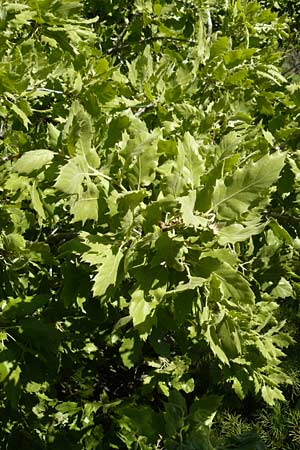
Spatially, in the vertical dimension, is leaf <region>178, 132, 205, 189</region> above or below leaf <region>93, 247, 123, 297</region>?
above

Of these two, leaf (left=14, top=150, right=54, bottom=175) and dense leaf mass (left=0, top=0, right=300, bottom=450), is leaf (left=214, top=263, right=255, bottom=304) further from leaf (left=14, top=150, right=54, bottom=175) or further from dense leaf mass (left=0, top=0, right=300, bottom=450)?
leaf (left=14, top=150, right=54, bottom=175)

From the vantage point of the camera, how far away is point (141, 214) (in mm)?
1408

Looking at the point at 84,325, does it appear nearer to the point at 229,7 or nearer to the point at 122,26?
the point at 229,7

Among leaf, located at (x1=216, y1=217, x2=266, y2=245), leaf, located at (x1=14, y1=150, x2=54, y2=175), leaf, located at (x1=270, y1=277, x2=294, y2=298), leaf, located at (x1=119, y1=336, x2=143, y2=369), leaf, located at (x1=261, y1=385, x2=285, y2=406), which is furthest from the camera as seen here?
leaf, located at (x1=270, y1=277, x2=294, y2=298)

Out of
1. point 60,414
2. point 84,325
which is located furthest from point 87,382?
point 84,325

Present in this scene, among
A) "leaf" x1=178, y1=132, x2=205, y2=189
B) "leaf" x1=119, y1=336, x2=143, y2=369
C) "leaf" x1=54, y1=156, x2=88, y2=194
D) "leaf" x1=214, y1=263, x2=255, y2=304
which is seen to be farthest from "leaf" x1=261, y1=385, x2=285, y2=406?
"leaf" x1=54, y1=156, x2=88, y2=194

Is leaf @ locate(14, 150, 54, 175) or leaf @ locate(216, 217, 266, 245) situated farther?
leaf @ locate(14, 150, 54, 175)

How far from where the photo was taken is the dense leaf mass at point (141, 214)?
1377mm

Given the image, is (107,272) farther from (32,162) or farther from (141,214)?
(32,162)

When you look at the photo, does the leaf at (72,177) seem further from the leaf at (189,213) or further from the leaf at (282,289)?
the leaf at (282,289)

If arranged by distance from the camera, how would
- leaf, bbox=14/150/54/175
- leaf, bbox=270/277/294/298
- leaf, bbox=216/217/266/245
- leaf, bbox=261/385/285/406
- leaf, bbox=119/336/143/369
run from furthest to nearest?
1. leaf, bbox=270/277/294/298
2. leaf, bbox=261/385/285/406
3. leaf, bbox=119/336/143/369
4. leaf, bbox=14/150/54/175
5. leaf, bbox=216/217/266/245

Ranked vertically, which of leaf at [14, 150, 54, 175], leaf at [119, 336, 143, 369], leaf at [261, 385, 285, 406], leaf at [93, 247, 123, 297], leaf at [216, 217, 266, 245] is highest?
leaf at [14, 150, 54, 175]

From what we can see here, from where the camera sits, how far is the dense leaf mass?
138 cm

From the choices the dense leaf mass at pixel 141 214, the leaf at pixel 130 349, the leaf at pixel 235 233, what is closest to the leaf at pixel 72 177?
the dense leaf mass at pixel 141 214
